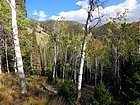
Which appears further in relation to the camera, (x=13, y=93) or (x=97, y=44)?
(x=97, y=44)

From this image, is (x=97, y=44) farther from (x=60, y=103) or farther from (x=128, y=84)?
(x=60, y=103)

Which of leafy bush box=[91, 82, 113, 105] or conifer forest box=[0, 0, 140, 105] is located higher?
conifer forest box=[0, 0, 140, 105]

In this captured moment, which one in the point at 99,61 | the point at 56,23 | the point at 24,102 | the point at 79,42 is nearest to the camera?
the point at 24,102

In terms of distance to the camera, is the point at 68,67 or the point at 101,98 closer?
the point at 101,98

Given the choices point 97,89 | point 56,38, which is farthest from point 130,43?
point 97,89

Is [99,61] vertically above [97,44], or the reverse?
[97,44]

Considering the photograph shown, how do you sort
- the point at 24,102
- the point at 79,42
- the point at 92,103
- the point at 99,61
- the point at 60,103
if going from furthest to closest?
the point at 99,61
the point at 79,42
the point at 92,103
the point at 60,103
the point at 24,102

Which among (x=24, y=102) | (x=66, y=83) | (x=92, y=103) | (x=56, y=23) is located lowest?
(x=92, y=103)

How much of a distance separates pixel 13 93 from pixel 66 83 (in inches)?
534

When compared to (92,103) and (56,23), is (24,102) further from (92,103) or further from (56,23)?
(56,23)

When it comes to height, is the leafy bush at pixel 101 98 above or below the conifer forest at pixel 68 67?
below

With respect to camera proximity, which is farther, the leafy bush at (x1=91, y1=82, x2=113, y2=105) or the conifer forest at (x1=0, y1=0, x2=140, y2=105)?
the leafy bush at (x1=91, y1=82, x2=113, y2=105)

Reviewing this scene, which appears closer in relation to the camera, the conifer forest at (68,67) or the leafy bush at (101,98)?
the conifer forest at (68,67)

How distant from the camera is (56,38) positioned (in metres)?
42.6
